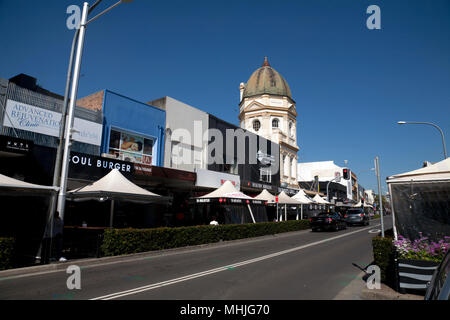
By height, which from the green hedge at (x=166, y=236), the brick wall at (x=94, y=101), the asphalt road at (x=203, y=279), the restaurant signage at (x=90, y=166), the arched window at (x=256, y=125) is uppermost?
the arched window at (x=256, y=125)

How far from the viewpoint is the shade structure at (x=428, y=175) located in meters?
8.07

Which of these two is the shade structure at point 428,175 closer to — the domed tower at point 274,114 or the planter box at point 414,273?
the planter box at point 414,273

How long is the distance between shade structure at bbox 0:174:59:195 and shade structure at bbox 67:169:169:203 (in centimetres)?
191

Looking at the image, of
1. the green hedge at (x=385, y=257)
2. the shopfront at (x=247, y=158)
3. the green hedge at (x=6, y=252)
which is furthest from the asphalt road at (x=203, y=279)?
the shopfront at (x=247, y=158)

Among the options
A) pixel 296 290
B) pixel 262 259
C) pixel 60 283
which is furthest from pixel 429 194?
pixel 60 283

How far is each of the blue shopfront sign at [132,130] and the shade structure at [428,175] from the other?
46.2 feet

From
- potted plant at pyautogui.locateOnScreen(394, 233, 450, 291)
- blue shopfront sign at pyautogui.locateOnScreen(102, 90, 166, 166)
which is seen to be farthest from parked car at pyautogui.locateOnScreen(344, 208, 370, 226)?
potted plant at pyautogui.locateOnScreen(394, 233, 450, 291)

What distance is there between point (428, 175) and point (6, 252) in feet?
39.9

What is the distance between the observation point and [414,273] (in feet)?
20.0

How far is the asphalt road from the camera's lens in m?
6.39

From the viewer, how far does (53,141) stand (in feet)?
48.2

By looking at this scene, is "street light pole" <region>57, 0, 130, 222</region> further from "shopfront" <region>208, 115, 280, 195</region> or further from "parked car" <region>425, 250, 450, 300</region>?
"shopfront" <region>208, 115, 280, 195</region>
